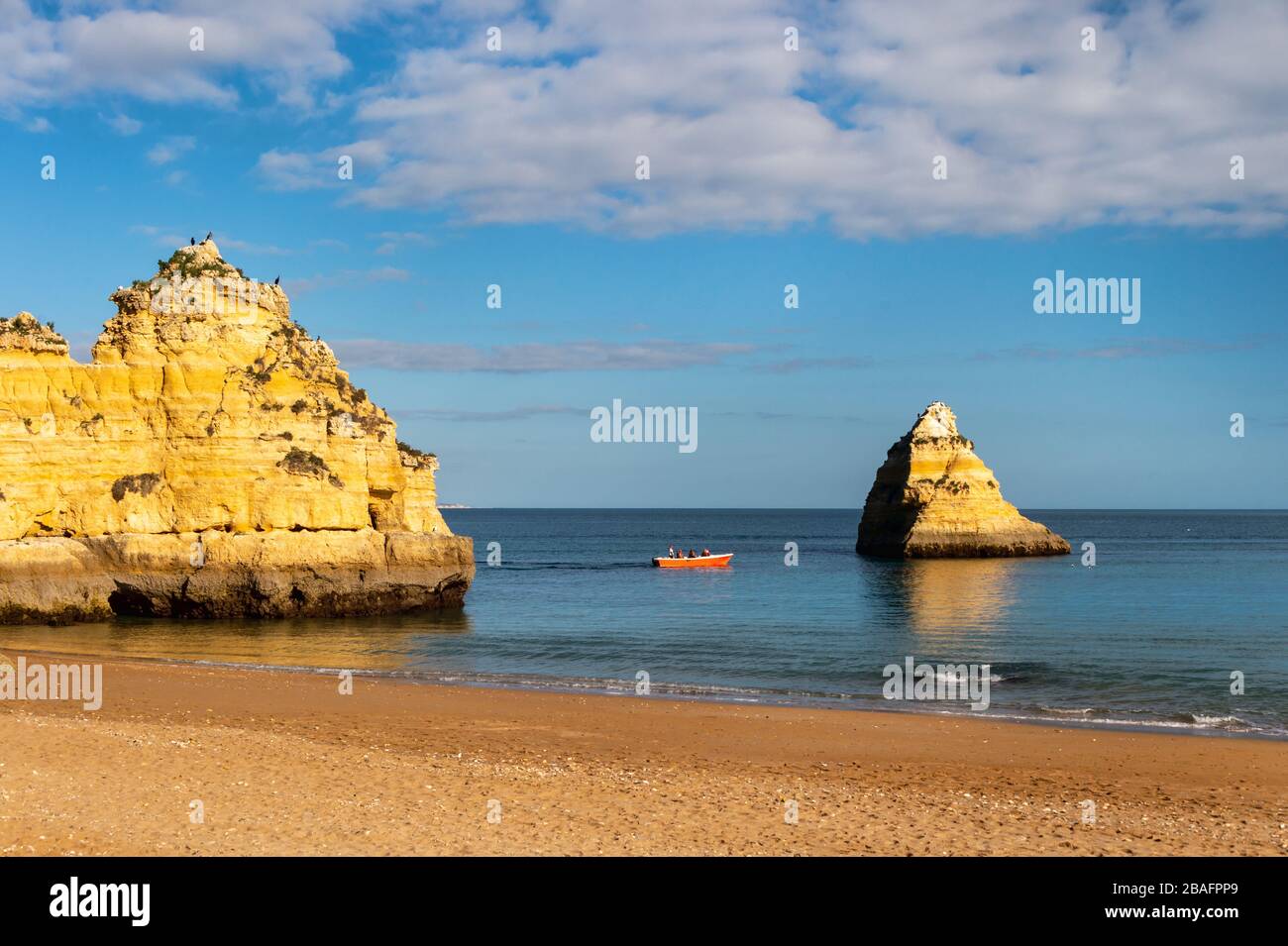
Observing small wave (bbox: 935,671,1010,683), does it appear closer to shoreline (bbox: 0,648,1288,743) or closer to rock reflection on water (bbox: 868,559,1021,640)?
shoreline (bbox: 0,648,1288,743)

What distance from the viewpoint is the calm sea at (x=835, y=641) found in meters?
23.6

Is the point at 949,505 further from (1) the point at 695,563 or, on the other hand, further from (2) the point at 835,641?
(2) the point at 835,641

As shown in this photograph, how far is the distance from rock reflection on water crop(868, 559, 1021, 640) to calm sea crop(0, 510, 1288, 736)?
229 millimetres

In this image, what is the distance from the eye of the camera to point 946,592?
52.2 m

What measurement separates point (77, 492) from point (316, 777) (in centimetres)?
2957

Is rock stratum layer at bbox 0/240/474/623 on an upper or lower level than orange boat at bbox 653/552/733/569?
upper

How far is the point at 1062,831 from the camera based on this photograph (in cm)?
1146

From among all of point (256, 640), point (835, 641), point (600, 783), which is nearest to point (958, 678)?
point (835, 641)

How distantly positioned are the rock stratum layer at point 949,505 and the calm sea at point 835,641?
2007 cm

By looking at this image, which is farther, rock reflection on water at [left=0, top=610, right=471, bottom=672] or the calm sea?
rock reflection on water at [left=0, top=610, right=471, bottom=672]

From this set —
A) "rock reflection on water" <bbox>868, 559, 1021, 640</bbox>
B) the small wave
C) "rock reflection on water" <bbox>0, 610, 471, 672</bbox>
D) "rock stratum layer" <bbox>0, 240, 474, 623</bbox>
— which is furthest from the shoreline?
"rock reflection on water" <bbox>868, 559, 1021, 640</bbox>

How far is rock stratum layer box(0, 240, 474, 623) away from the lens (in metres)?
37.3
